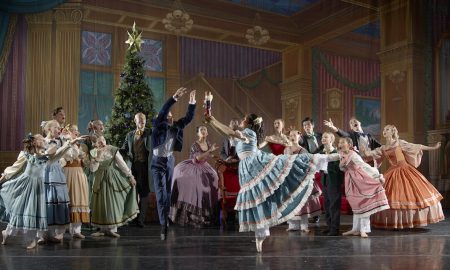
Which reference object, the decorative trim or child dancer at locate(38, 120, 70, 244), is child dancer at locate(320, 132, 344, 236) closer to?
child dancer at locate(38, 120, 70, 244)

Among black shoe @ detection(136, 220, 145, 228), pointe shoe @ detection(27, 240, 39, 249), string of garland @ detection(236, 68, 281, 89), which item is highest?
string of garland @ detection(236, 68, 281, 89)

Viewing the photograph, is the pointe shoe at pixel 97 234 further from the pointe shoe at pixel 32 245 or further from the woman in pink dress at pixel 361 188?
the woman in pink dress at pixel 361 188

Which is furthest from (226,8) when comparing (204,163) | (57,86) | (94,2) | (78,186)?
(78,186)

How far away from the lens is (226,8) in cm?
902

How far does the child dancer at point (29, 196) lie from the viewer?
13.1 feet

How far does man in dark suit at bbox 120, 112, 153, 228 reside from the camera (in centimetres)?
581

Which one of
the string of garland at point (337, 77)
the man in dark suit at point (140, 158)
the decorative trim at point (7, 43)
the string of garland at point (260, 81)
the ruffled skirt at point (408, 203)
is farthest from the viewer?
the string of garland at point (337, 77)

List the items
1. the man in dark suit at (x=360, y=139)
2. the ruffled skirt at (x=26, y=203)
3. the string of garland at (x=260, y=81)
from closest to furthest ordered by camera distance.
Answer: the ruffled skirt at (x=26, y=203)
the man in dark suit at (x=360, y=139)
the string of garland at (x=260, y=81)

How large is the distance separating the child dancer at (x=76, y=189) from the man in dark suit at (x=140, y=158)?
1.13 m

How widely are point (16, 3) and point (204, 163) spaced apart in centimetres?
453

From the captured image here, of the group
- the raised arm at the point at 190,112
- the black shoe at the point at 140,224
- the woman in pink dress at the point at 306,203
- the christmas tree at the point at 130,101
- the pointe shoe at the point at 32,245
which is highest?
the christmas tree at the point at 130,101

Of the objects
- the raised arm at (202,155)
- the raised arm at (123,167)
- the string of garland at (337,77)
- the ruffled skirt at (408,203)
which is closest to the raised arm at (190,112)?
the raised arm at (123,167)

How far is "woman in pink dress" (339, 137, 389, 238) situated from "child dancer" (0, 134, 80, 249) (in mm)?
2608

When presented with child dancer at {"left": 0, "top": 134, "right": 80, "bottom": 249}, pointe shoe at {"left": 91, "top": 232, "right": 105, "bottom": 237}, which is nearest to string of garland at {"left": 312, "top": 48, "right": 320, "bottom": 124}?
pointe shoe at {"left": 91, "top": 232, "right": 105, "bottom": 237}
